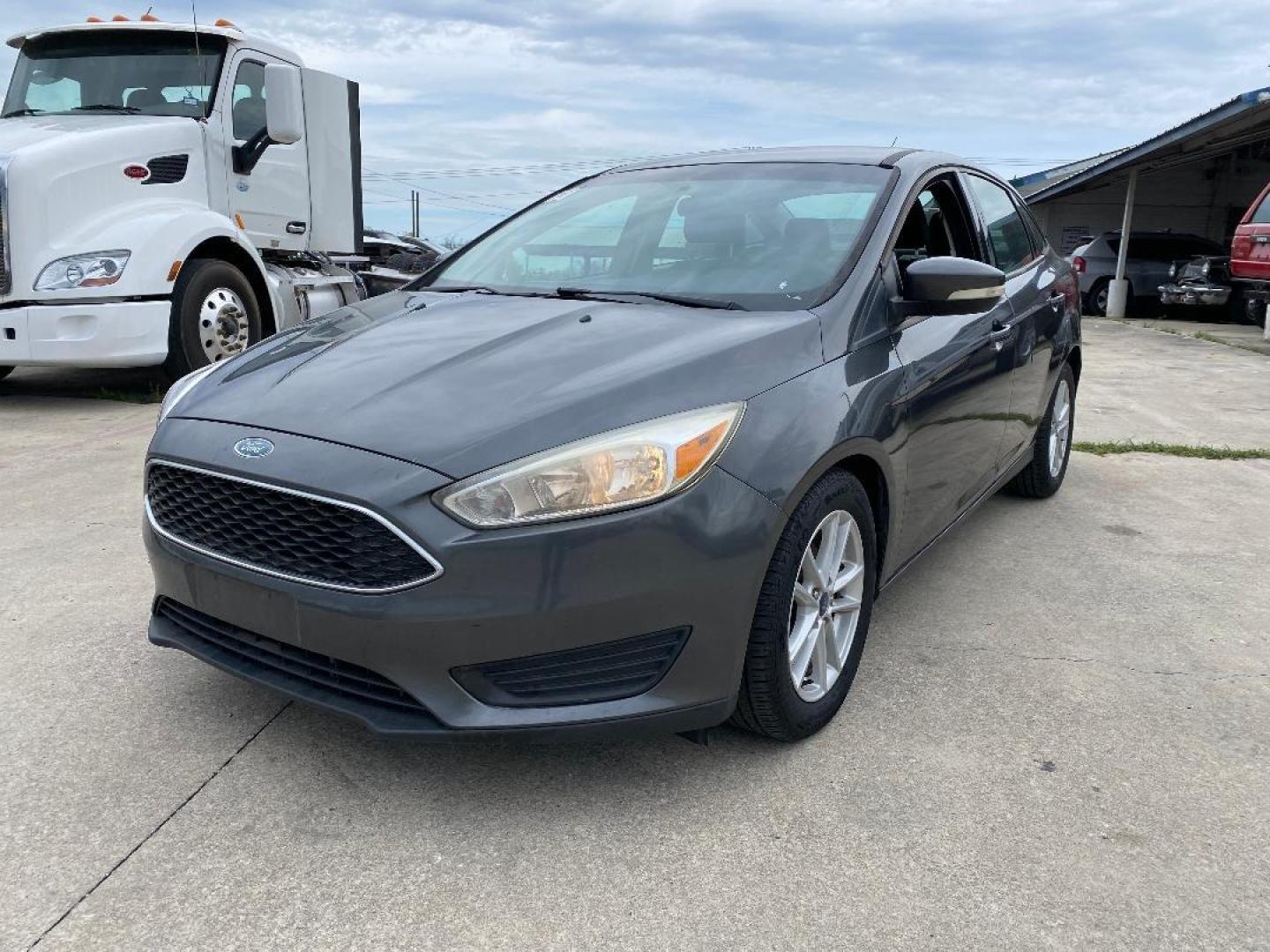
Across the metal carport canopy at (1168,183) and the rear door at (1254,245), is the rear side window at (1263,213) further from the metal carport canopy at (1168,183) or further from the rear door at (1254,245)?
the metal carport canopy at (1168,183)

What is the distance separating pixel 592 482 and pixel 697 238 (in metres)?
1.41

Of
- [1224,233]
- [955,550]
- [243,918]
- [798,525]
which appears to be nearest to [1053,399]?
[955,550]

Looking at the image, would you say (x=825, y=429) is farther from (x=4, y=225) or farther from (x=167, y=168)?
(x=167, y=168)

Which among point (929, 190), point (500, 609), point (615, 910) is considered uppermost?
point (929, 190)

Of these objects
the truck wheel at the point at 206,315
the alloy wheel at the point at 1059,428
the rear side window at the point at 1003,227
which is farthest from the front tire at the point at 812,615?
the truck wheel at the point at 206,315

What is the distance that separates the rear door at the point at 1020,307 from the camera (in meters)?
3.86

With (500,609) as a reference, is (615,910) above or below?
below

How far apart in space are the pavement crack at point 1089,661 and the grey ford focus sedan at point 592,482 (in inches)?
12.4

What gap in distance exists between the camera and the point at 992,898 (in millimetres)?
1988

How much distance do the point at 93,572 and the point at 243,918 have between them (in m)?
2.19

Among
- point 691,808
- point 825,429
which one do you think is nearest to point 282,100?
point 825,429

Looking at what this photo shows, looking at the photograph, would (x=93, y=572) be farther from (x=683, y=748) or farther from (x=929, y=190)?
(x=929, y=190)

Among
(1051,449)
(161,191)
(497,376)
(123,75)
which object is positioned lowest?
(1051,449)

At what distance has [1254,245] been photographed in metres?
11.6
